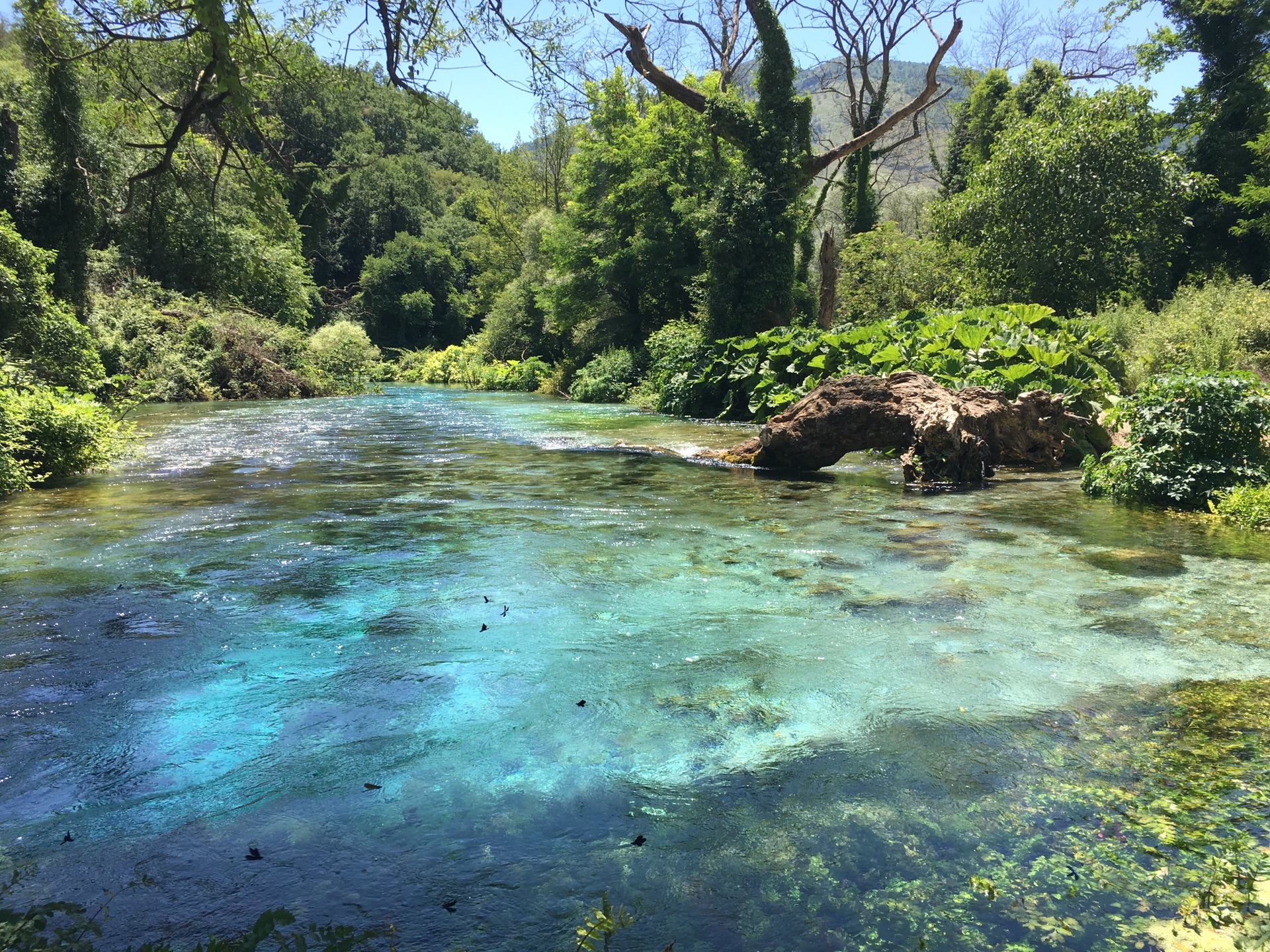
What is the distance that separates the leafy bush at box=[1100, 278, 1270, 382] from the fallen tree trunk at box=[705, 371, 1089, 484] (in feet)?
10.8

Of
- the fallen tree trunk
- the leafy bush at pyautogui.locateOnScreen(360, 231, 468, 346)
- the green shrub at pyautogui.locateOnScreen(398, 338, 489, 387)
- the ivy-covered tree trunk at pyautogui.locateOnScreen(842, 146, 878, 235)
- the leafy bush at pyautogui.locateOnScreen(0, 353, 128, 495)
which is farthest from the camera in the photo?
the leafy bush at pyautogui.locateOnScreen(360, 231, 468, 346)

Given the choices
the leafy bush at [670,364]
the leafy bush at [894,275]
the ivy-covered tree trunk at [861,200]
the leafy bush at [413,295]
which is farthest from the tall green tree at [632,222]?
the leafy bush at [413,295]

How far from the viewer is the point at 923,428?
9039mm

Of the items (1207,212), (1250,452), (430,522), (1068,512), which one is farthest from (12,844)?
(1207,212)

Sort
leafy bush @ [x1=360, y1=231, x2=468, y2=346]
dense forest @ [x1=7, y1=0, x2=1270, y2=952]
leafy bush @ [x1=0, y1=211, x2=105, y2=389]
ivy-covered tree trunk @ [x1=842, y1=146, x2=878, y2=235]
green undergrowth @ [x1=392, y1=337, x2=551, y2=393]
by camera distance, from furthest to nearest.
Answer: leafy bush @ [x1=360, y1=231, x2=468, y2=346], green undergrowth @ [x1=392, y1=337, x2=551, y2=393], ivy-covered tree trunk @ [x1=842, y1=146, x2=878, y2=235], leafy bush @ [x1=0, y1=211, x2=105, y2=389], dense forest @ [x1=7, y1=0, x2=1270, y2=952]

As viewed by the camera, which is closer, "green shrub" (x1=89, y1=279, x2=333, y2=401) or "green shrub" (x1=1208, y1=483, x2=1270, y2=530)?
"green shrub" (x1=1208, y1=483, x2=1270, y2=530)

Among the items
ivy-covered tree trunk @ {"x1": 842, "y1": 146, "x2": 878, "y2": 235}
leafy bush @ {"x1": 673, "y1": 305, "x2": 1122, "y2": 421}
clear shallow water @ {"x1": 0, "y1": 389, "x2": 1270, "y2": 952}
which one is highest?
ivy-covered tree trunk @ {"x1": 842, "y1": 146, "x2": 878, "y2": 235}

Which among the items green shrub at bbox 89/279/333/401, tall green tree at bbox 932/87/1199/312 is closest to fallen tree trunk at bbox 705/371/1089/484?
tall green tree at bbox 932/87/1199/312

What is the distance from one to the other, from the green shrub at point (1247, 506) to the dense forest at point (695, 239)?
476 millimetres

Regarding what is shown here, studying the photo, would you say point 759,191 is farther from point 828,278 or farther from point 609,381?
point 609,381

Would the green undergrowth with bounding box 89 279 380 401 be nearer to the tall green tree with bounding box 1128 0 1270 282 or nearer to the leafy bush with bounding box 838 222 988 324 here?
the leafy bush with bounding box 838 222 988 324

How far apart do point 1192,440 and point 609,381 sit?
1947 cm

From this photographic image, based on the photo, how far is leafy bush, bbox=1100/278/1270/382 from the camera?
12.5 meters

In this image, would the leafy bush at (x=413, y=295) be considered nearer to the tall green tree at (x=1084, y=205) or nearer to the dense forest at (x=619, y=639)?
the dense forest at (x=619, y=639)
